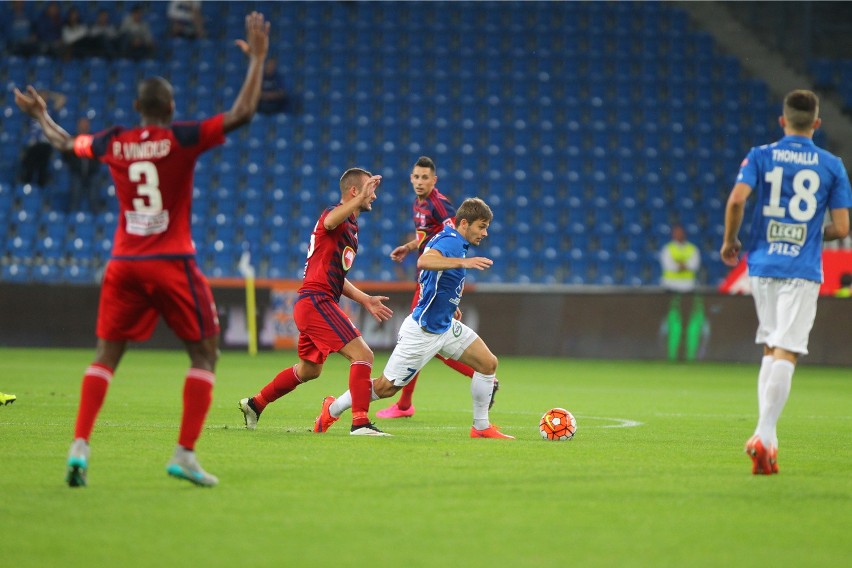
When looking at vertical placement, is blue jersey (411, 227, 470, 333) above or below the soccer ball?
above

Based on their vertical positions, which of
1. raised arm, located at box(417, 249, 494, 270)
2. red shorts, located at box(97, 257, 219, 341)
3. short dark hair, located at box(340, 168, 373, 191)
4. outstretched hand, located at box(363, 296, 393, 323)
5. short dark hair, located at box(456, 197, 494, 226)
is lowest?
outstretched hand, located at box(363, 296, 393, 323)

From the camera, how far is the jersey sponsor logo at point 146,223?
6039 mm

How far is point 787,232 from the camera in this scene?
690 cm

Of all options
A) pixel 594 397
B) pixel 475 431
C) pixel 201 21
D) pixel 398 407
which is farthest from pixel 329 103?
pixel 475 431

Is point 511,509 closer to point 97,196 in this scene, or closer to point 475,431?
point 475,431

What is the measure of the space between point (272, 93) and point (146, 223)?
20859 millimetres

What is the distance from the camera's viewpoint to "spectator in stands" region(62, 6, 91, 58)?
88.5 ft

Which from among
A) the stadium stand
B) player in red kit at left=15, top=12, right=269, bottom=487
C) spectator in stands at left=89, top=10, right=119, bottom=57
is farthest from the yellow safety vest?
player in red kit at left=15, top=12, right=269, bottom=487

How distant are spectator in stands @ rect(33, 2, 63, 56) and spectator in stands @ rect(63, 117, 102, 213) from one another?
301 cm

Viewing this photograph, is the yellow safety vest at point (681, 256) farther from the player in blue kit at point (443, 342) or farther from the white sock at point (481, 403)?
the white sock at point (481, 403)

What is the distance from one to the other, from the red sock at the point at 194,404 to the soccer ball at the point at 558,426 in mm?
3369

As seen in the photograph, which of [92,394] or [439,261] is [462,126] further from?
[92,394]

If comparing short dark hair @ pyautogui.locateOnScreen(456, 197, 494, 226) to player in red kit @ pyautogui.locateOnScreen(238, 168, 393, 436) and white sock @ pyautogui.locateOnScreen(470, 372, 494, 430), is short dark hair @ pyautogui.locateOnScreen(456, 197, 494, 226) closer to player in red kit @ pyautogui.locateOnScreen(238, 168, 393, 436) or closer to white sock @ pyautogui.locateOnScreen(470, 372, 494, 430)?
player in red kit @ pyautogui.locateOnScreen(238, 168, 393, 436)

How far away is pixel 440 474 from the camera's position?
6.56 metres
